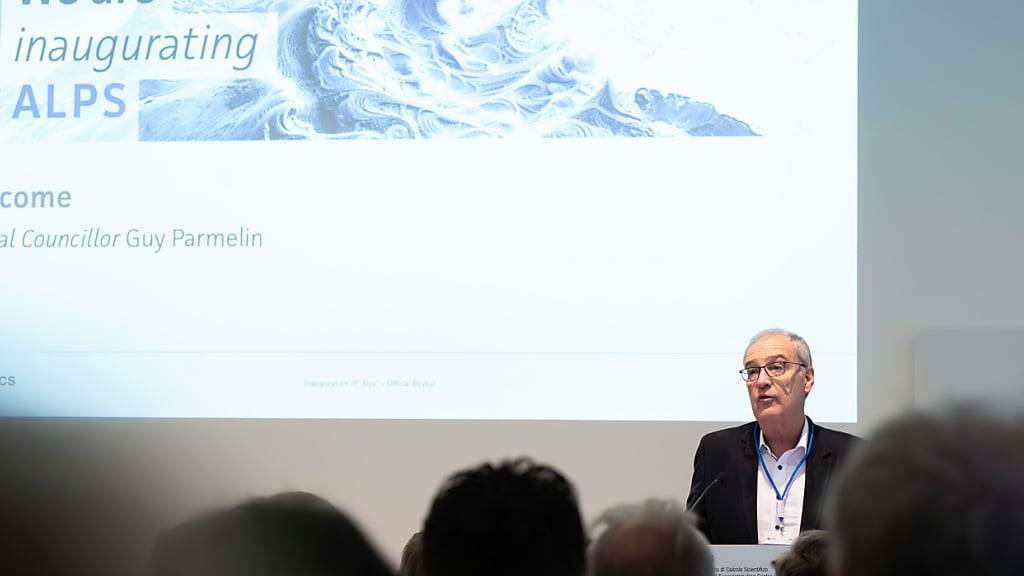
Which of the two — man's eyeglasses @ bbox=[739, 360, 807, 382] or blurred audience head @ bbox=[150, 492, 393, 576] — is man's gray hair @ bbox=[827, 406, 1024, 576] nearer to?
blurred audience head @ bbox=[150, 492, 393, 576]

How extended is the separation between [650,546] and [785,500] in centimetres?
177

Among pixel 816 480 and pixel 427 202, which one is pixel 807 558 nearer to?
pixel 816 480

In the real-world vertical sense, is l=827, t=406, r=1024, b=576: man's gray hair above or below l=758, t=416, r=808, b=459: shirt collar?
above

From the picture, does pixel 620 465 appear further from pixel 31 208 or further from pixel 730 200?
pixel 31 208

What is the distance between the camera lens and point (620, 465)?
389cm

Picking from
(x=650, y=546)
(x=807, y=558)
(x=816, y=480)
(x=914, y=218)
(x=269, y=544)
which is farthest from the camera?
(x=914, y=218)

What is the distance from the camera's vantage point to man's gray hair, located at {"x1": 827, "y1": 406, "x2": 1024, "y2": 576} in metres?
0.61

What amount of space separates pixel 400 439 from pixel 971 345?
1923 mm

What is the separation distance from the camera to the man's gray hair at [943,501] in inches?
24.0

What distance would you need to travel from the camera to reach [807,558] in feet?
4.67

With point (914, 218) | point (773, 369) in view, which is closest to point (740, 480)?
point (773, 369)

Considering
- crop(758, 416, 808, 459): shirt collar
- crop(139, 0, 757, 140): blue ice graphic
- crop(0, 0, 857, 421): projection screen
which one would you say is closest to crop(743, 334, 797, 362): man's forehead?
crop(758, 416, 808, 459): shirt collar

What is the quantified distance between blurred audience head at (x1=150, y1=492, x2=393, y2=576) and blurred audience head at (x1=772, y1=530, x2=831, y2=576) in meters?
0.86

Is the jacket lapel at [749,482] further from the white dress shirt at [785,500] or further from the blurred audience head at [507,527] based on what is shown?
the blurred audience head at [507,527]
